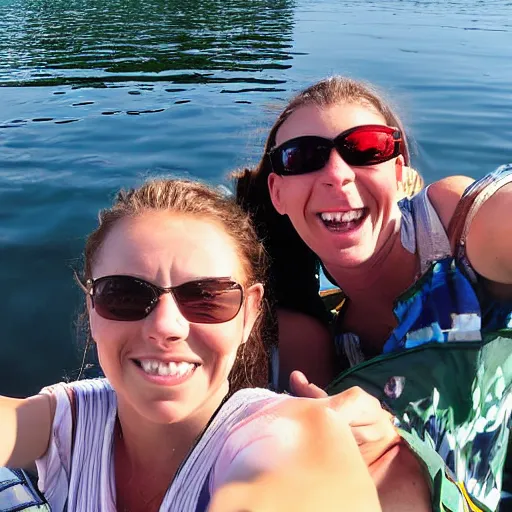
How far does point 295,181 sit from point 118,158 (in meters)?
5.82

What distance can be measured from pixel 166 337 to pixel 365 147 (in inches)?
44.8

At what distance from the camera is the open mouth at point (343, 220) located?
8.21 feet

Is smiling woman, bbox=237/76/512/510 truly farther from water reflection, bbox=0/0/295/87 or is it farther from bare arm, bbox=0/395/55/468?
water reflection, bbox=0/0/295/87

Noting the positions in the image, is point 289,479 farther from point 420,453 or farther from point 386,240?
point 386,240

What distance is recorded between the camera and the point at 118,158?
7.97m

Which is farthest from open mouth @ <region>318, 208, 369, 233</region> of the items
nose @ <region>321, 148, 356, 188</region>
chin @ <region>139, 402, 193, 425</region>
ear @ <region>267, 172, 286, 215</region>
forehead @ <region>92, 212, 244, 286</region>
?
chin @ <region>139, 402, 193, 425</region>

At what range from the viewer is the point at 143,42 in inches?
756

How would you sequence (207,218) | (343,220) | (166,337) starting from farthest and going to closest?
1. (343,220)
2. (207,218)
3. (166,337)

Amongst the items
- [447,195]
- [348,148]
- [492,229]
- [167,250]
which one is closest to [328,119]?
[348,148]

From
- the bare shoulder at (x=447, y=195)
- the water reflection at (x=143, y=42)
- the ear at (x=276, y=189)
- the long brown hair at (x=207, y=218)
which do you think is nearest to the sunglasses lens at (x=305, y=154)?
the ear at (x=276, y=189)

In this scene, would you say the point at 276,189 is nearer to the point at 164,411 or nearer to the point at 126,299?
the point at 126,299

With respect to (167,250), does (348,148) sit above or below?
above

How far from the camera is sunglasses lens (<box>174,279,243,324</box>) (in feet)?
5.97

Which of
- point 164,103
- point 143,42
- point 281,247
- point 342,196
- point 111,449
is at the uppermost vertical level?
point 342,196
